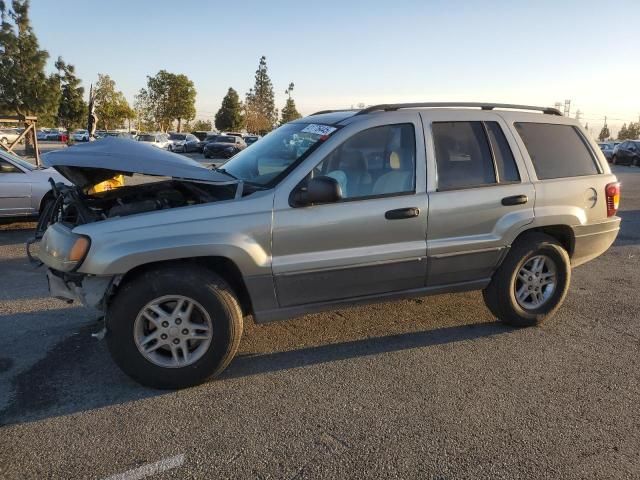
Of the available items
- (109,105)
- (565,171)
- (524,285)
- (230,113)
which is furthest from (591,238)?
(230,113)

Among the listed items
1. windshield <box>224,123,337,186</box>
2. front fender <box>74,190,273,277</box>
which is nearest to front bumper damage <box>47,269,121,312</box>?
front fender <box>74,190,273,277</box>

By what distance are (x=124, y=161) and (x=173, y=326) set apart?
1.19m

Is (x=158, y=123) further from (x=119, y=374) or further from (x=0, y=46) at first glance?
(x=119, y=374)

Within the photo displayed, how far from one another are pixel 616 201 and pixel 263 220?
11.3ft

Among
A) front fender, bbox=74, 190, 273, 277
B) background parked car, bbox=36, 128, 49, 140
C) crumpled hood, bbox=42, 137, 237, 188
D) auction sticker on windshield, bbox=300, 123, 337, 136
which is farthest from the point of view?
background parked car, bbox=36, 128, 49, 140

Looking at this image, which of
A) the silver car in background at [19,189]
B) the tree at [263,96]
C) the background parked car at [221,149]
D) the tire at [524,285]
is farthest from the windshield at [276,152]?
the tree at [263,96]

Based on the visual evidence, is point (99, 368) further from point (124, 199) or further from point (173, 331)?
point (124, 199)

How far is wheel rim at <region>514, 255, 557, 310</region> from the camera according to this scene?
4.52 metres

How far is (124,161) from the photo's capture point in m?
3.53

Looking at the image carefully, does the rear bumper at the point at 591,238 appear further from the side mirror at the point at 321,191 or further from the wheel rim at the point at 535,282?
the side mirror at the point at 321,191

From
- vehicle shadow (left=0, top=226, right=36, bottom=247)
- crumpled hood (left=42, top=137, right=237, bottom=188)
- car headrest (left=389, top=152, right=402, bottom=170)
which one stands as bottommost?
vehicle shadow (left=0, top=226, right=36, bottom=247)

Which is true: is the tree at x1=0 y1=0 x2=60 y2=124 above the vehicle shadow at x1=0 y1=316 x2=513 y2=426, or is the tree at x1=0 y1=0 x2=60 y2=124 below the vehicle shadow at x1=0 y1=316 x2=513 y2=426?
above

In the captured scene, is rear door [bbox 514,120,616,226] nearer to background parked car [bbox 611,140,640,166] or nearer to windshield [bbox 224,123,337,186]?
windshield [bbox 224,123,337,186]

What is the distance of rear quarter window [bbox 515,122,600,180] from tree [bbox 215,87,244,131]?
221 feet
